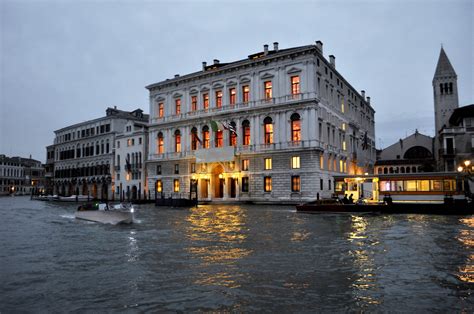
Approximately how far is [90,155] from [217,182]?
100ft

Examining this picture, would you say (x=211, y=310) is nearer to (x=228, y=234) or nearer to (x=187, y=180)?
(x=228, y=234)

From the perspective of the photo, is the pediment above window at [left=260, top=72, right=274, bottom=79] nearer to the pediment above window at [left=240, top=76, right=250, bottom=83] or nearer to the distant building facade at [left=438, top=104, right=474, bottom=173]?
the pediment above window at [left=240, top=76, right=250, bottom=83]

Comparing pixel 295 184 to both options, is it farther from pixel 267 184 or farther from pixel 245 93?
pixel 245 93

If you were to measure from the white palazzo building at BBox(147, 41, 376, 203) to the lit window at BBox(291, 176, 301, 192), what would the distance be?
0.10 metres

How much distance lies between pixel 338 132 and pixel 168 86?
21.8 meters

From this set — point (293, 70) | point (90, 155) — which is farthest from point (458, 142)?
point (90, 155)

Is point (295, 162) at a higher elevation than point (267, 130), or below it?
below

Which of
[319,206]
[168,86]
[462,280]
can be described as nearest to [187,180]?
[168,86]

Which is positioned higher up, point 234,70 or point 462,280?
point 234,70

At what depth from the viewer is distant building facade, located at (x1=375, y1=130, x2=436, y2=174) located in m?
63.4

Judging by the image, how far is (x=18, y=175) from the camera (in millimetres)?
118062

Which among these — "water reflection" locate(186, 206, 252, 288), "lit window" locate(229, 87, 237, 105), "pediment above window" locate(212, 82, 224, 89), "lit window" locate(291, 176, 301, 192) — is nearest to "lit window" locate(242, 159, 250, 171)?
"lit window" locate(291, 176, 301, 192)

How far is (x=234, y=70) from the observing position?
43906mm

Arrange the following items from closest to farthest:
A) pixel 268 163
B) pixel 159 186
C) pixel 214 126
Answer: pixel 268 163 < pixel 214 126 < pixel 159 186
